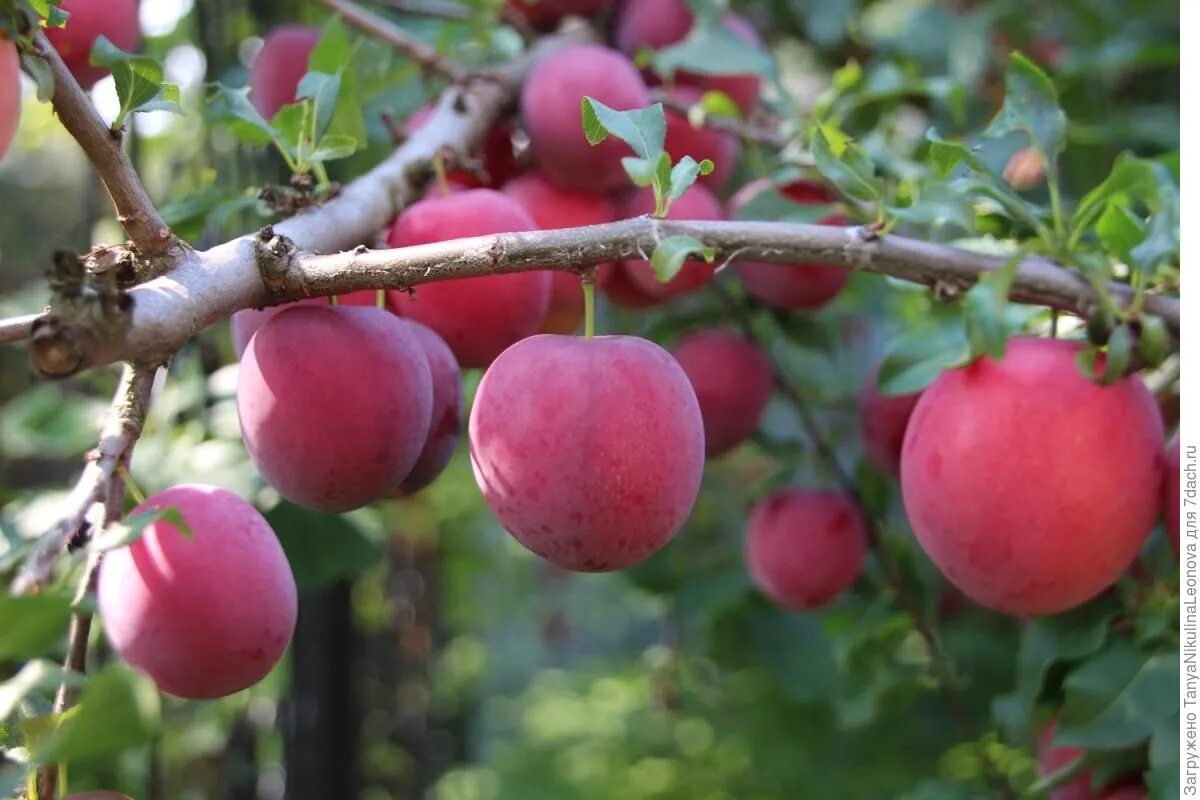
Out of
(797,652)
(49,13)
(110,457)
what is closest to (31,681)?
(110,457)

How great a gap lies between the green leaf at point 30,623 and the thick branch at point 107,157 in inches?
8.0

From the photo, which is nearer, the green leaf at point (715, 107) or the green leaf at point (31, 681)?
the green leaf at point (31, 681)

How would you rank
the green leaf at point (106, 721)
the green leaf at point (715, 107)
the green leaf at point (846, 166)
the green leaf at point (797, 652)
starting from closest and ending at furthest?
1. the green leaf at point (106, 721)
2. the green leaf at point (846, 166)
3. the green leaf at point (715, 107)
4. the green leaf at point (797, 652)

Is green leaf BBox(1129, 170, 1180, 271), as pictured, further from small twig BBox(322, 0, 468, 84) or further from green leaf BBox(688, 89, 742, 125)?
small twig BBox(322, 0, 468, 84)

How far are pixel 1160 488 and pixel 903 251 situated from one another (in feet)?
0.78

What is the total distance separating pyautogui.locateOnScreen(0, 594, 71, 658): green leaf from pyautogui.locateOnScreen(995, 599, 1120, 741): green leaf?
Result: 0.69m

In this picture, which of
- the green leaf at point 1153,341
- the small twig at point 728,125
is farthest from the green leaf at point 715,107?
the green leaf at point 1153,341

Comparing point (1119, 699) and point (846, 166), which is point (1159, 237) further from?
point (1119, 699)

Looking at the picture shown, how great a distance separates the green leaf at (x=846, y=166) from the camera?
75cm

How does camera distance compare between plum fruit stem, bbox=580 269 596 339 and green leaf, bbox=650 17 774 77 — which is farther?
green leaf, bbox=650 17 774 77

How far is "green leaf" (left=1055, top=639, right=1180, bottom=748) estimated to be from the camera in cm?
78

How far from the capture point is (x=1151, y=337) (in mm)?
671

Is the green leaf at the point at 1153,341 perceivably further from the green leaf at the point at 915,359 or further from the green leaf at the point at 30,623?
the green leaf at the point at 30,623

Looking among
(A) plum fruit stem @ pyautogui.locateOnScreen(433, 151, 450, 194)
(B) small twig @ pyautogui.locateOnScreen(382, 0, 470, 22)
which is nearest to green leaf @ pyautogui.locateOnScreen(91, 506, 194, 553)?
(A) plum fruit stem @ pyautogui.locateOnScreen(433, 151, 450, 194)
